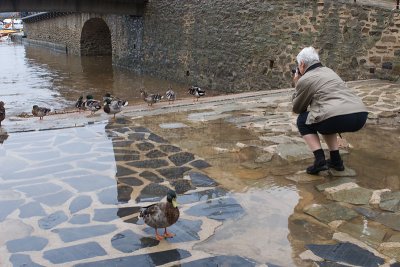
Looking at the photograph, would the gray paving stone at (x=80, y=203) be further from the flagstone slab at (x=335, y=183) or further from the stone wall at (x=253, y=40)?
the stone wall at (x=253, y=40)

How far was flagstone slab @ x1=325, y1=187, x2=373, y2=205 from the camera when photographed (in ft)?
13.7

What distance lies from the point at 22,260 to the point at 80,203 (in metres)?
1.03

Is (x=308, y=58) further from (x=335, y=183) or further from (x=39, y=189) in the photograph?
(x=39, y=189)

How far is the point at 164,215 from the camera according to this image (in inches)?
140

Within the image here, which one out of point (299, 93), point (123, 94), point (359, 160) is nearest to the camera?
point (299, 93)

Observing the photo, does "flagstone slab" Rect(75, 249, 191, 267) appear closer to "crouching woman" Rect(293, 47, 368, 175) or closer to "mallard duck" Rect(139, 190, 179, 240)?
"mallard duck" Rect(139, 190, 179, 240)

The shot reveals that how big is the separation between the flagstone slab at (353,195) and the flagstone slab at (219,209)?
890 mm

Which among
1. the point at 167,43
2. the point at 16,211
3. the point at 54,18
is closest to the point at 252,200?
the point at 16,211

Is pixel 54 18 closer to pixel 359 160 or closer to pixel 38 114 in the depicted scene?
pixel 38 114

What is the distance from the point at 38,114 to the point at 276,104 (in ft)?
16.3

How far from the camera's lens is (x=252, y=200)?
14.1 ft

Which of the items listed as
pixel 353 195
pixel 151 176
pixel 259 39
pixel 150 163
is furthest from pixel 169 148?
pixel 259 39

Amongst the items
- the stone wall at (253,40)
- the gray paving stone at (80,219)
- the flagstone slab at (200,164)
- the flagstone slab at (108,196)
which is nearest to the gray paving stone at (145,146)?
the flagstone slab at (200,164)

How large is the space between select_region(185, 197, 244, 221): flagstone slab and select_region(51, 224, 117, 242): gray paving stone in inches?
28.6
